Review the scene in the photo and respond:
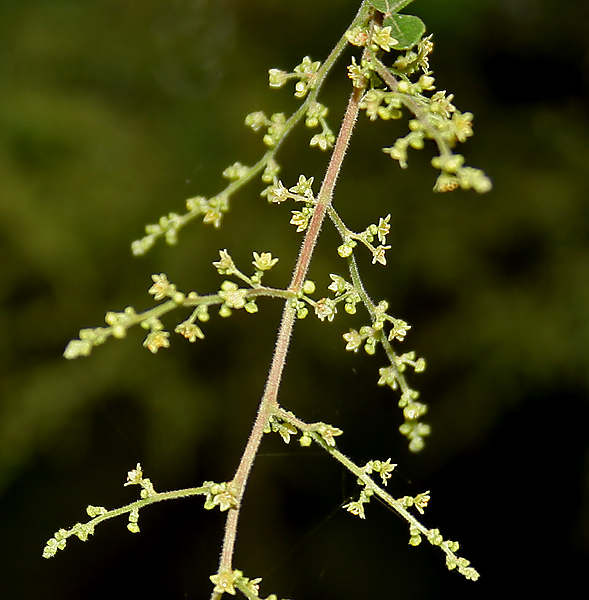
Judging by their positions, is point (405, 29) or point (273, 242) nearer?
point (405, 29)

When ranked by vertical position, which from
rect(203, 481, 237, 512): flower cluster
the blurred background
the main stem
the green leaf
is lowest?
rect(203, 481, 237, 512): flower cluster

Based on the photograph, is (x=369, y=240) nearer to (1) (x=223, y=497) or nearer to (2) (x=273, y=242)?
(1) (x=223, y=497)

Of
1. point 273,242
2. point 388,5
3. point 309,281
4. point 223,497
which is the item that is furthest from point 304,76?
point 273,242

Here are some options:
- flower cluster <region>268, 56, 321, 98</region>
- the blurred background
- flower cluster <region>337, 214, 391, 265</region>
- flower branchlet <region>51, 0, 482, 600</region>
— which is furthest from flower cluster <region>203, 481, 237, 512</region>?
the blurred background

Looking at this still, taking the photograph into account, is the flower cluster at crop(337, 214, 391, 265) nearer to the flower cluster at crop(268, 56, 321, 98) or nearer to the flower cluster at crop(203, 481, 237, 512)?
the flower cluster at crop(268, 56, 321, 98)

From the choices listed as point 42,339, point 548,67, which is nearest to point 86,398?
point 42,339

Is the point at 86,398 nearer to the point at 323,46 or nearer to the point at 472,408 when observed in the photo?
the point at 472,408
